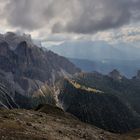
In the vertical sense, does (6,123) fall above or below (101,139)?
above

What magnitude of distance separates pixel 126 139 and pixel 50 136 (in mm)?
45366

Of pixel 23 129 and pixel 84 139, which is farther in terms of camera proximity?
pixel 84 139

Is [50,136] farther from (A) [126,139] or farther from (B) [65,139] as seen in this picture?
(A) [126,139]

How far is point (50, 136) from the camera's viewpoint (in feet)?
241

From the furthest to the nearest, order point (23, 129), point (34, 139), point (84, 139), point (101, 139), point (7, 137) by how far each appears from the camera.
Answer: point (101, 139)
point (84, 139)
point (23, 129)
point (34, 139)
point (7, 137)

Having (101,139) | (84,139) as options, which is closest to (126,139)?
(101,139)

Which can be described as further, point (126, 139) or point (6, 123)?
point (126, 139)

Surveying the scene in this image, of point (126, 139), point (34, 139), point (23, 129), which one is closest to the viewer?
point (34, 139)

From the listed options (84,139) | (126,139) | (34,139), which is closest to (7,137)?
(34,139)

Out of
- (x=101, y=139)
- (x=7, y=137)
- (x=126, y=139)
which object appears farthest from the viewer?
(x=126, y=139)

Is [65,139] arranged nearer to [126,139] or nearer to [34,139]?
[34,139]

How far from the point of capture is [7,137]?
5972cm

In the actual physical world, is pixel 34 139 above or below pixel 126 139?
above

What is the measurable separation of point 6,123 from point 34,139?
12069 mm
